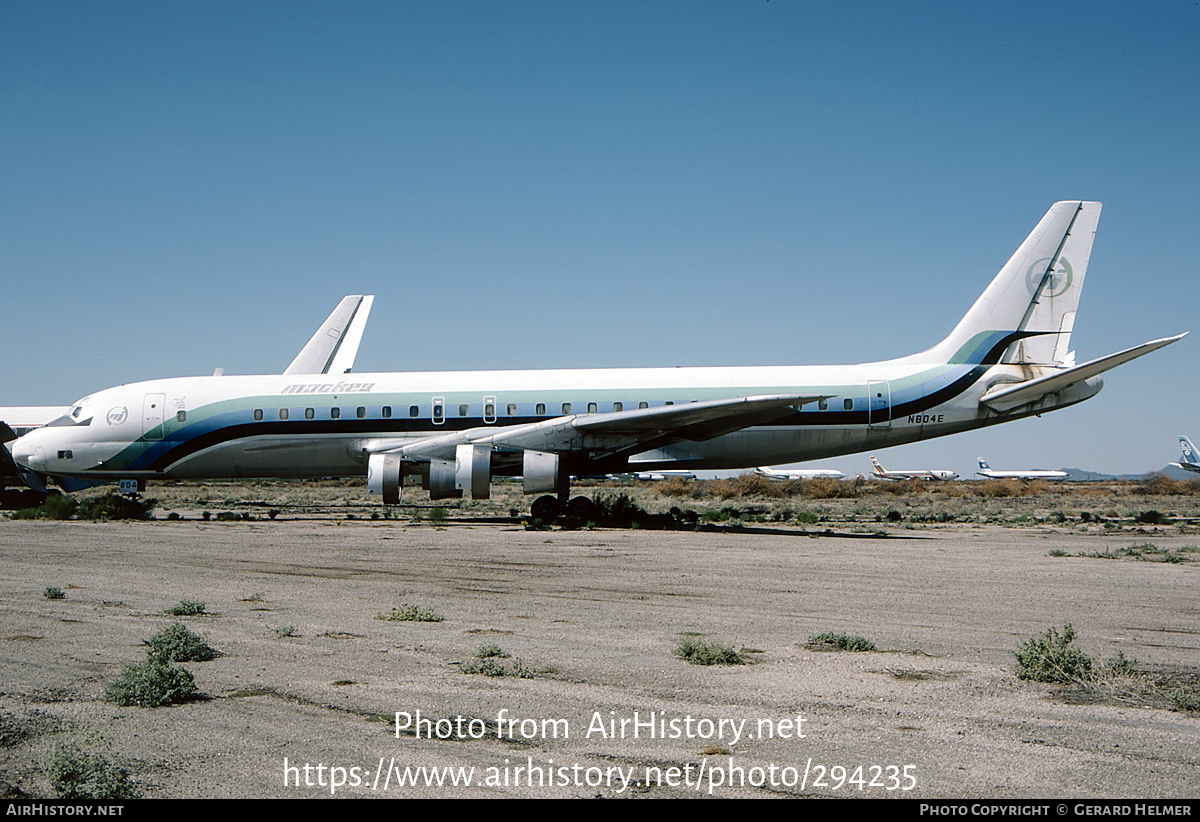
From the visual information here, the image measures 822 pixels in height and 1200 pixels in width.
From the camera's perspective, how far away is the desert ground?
4.30 m

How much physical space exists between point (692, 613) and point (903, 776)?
5.02m

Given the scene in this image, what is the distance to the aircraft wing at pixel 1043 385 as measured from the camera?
67.0 feet

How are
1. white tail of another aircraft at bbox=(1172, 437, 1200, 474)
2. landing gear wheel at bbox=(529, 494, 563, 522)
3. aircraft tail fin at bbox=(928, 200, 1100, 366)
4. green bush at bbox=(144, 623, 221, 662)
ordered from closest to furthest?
1. green bush at bbox=(144, 623, 221, 662)
2. landing gear wheel at bbox=(529, 494, 563, 522)
3. aircraft tail fin at bbox=(928, 200, 1100, 366)
4. white tail of another aircraft at bbox=(1172, 437, 1200, 474)

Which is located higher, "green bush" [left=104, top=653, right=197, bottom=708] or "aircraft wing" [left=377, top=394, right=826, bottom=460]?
"aircraft wing" [left=377, top=394, right=826, bottom=460]

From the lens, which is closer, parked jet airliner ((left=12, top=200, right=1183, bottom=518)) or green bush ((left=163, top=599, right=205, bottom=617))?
green bush ((left=163, top=599, right=205, bottom=617))

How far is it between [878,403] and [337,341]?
71.2 ft

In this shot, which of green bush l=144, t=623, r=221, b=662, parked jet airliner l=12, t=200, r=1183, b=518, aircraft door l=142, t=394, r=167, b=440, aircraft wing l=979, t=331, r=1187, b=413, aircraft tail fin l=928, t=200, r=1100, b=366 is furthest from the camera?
aircraft door l=142, t=394, r=167, b=440

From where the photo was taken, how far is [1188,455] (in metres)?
83.0

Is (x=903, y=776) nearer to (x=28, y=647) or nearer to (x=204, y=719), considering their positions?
(x=204, y=719)

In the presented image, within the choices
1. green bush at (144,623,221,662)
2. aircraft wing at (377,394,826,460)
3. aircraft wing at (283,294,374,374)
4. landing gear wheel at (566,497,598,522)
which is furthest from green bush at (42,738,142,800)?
aircraft wing at (283,294,374,374)

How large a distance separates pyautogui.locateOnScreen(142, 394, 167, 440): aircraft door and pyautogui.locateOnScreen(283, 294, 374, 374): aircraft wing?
11.4 meters

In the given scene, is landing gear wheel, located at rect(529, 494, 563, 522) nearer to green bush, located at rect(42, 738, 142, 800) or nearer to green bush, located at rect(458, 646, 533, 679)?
green bush, located at rect(458, 646, 533, 679)

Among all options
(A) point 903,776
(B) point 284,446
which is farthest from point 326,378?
(A) point 903,776

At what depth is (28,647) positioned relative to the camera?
23.4 feet
